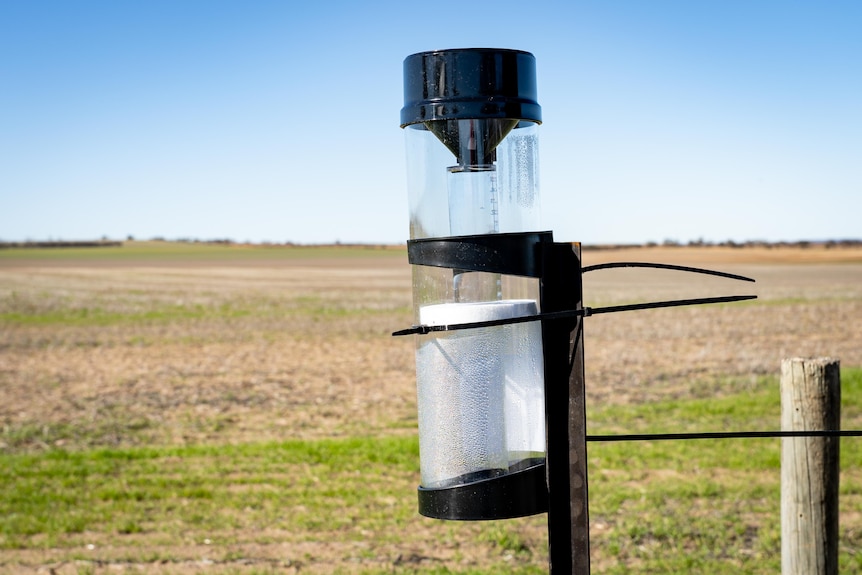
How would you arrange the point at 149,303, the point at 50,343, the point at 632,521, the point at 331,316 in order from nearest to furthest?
1. the point at 632,521
2. the point at 50,343
3. the point at 331,316
4. the point at 149,303

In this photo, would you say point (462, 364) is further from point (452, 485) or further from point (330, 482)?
point (330, 482)

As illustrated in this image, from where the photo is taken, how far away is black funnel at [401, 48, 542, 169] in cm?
195

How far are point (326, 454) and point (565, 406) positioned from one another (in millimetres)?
7068

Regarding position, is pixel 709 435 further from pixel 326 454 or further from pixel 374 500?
pixel 326 454

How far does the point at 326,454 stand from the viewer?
877 cm

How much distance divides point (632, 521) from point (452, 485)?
15.5 ft

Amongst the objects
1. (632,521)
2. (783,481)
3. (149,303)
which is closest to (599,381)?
(632,521)

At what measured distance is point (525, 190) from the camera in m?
2.08

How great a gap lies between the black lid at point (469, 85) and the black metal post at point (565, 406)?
0.35 meters

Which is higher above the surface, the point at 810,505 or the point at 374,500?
the point at 810,505

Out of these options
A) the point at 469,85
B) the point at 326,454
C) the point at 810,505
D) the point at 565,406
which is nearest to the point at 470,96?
the point at 469,85

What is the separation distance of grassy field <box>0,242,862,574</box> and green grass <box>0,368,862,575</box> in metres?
0.02

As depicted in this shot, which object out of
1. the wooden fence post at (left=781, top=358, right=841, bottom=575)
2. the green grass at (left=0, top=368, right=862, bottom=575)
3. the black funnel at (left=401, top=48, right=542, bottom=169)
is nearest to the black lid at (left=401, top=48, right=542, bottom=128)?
the black funnel at (left=401, top=48, right=542, bottom=169)

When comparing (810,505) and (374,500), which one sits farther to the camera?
(374,500)
